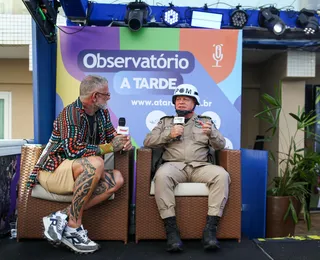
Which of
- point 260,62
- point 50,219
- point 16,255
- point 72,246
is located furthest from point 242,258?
point 260,62

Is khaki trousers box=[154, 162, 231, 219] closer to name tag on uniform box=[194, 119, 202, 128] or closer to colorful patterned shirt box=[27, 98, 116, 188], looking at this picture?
name tag on uniform box=[194, 119, 202, 128]

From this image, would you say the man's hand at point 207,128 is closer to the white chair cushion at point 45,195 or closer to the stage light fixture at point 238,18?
the white chair cushion at point 45,195

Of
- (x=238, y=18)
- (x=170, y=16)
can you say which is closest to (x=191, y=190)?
(x=170, y=16)

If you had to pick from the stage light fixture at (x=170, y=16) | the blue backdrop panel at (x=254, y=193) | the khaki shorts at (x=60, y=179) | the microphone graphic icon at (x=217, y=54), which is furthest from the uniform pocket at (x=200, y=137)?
the stage light fixture at (x=170, y=16)

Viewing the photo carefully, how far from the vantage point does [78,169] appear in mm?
2645

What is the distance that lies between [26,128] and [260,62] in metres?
4.15

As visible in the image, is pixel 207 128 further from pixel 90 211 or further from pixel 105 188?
pixel 90 211

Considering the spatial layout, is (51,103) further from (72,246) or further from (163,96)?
(72,246)

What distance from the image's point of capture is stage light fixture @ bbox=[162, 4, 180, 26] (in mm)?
4594

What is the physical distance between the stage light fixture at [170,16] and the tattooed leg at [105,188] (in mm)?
2467

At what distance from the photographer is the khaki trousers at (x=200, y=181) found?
8.99ft

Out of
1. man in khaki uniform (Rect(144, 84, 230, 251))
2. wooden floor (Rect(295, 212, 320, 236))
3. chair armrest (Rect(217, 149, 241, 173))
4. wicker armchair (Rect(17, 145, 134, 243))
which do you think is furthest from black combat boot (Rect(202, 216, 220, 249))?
wooden floor (Rect(295, 212, 320, 236))

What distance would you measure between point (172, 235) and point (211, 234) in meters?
0.28

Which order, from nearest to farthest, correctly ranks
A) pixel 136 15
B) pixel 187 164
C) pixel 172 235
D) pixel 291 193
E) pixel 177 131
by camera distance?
pixel 172 235, pixel 177 131, pixel 187 164, pixel 291 193, pixel 136 15
